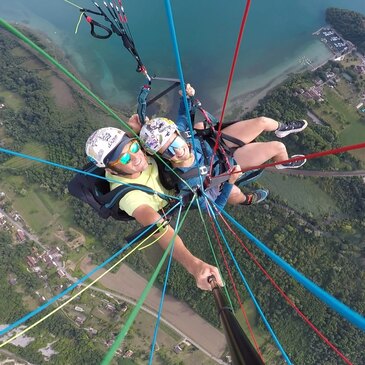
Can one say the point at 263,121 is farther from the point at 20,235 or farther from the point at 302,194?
the point at 20,235

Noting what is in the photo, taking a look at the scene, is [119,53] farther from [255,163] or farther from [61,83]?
[255,163]

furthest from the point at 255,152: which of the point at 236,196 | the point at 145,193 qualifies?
the point at 145,193

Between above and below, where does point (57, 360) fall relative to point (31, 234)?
below

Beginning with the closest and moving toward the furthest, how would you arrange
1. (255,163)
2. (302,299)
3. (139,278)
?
1. (255,163)
2. (302,299)
3. (139,278)

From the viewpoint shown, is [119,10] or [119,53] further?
[119,53]

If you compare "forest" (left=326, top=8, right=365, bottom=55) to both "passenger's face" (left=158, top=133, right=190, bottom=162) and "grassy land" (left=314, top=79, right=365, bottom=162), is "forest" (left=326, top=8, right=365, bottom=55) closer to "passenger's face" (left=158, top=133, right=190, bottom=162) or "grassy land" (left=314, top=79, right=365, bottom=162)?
"grassy land" (left=314, top=79, right=365, bottom=162)

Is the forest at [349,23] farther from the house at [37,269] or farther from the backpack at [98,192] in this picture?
the backpack at [98,192]

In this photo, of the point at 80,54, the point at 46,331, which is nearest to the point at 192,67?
the point at 80,54
